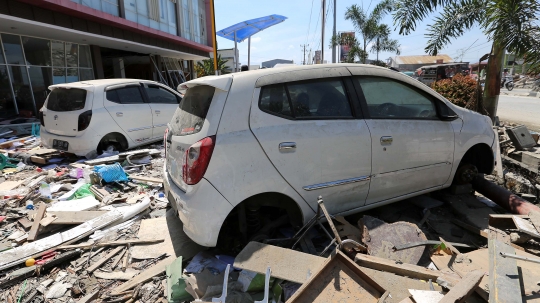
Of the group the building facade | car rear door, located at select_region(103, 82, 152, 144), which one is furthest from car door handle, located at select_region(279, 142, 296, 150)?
the building facade

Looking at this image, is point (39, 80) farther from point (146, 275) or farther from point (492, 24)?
point (492, 24)

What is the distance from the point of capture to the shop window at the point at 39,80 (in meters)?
11.9

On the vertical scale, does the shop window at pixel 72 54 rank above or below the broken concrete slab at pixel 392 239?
above

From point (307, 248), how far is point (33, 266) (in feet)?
9.19

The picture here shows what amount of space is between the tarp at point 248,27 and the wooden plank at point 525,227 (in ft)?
64.7

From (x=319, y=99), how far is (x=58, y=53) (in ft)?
45.7

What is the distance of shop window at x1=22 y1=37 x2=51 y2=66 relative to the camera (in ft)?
38.1

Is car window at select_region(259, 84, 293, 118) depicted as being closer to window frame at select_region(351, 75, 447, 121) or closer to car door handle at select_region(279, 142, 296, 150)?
car door handle at select_region(279, 142, 296, 150)

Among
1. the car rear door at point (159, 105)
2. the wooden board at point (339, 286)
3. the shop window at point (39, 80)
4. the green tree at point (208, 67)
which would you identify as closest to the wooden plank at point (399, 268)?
the wooden board at point (339, 286)

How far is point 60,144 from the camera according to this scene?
654 cm

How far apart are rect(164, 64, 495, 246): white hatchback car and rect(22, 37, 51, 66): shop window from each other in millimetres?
11963

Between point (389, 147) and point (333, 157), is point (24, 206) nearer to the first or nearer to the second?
point (333, 157)

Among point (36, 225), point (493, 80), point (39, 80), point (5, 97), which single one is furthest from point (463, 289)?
point (39, 80)

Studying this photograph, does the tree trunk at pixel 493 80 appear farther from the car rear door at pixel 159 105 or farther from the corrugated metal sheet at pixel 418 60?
the corrugated metal sheet at pixel 418 60
